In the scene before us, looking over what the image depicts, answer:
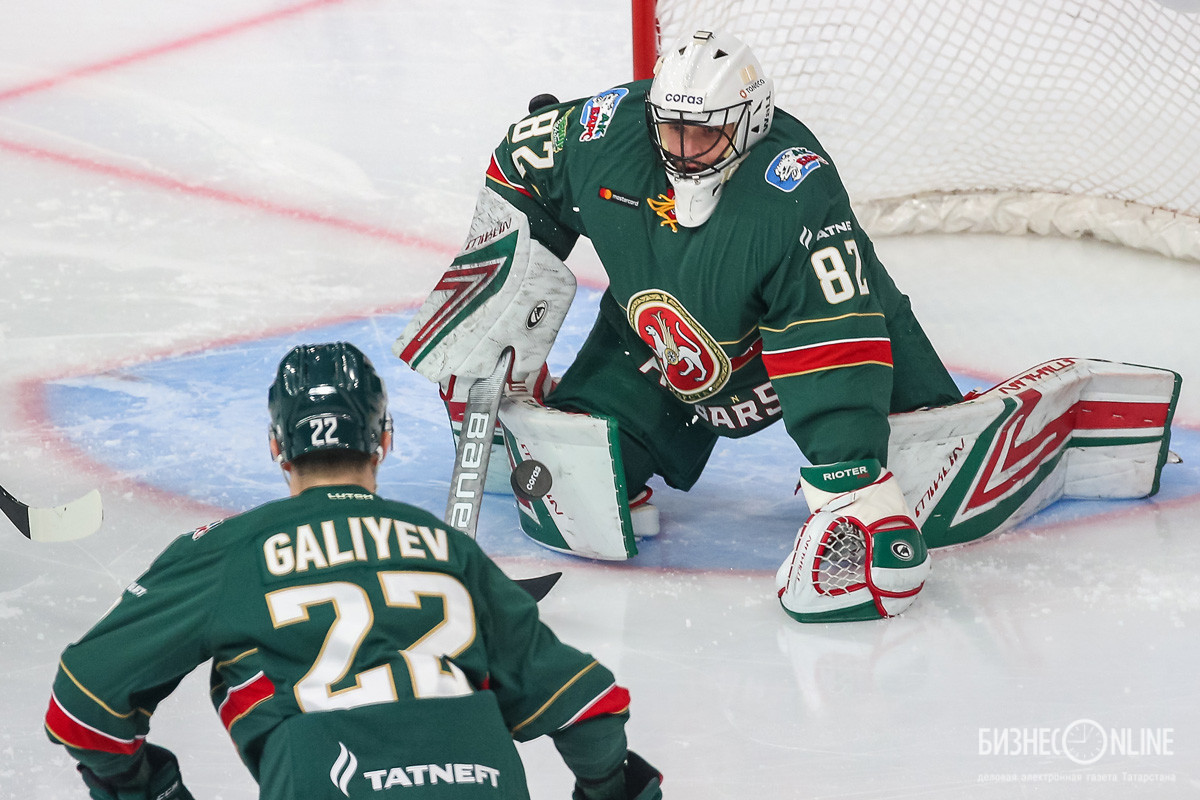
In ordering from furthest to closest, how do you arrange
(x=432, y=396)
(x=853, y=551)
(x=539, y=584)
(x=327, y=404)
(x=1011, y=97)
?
1. (x=1011, y=97)
2. (x=432, y=396)
3. (x=539, y=584)
4. (x=853, y=551)
5. (x=327, y=404)

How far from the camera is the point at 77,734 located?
1.53m

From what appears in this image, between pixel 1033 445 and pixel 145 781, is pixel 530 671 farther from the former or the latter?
pixel 1033 445

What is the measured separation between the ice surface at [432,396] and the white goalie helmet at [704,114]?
0.76 m

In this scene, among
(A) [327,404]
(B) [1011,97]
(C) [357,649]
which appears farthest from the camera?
(B) [1011,97]

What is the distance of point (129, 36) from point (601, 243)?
353cm

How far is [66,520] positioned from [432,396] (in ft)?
3.89

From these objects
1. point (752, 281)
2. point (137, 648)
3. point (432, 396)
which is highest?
point (137, 648)

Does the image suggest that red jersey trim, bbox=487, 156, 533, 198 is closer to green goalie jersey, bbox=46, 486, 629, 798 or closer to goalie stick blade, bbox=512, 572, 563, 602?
goalie stick blade, bbox=512, 572, 563, 602

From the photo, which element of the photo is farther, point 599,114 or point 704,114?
point 599,114

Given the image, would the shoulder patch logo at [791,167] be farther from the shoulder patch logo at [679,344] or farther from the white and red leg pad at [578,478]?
the white and red leg pad at [578,478]

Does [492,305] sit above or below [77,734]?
below

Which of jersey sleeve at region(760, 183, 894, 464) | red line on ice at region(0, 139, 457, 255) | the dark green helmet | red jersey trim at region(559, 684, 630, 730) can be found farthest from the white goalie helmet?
red line on ice at region(0, 139, 457, 255)

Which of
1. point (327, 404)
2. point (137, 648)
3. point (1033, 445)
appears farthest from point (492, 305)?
point (137, 648)

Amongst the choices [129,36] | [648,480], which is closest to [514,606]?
[648,480]
